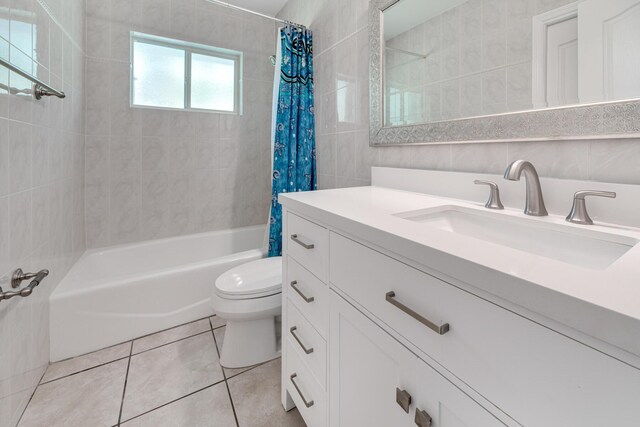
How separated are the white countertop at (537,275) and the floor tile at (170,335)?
59.9 inches

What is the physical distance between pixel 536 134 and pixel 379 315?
29.3 inches

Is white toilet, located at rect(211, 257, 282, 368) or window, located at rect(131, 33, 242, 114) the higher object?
window, located at rect(131, 33, 242, 114)

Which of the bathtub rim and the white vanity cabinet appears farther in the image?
the bathtub rim

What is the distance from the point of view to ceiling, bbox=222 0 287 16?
2482mm

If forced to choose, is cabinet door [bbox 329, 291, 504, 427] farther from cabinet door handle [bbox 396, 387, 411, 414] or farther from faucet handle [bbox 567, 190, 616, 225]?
faucet handle [bbox 567, 190, 616, 225]

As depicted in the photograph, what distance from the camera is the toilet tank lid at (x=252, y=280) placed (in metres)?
1.45

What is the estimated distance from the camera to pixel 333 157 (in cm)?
201

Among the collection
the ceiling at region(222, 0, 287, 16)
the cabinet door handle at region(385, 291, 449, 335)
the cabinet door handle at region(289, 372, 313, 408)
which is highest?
the ceiling at region(222, 0, 287, 16)

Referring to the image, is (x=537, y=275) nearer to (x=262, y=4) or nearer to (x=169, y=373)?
(x=169, y=373)

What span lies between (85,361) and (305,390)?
4.22ft

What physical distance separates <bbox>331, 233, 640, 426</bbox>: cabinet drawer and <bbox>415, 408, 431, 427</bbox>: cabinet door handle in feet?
0.38

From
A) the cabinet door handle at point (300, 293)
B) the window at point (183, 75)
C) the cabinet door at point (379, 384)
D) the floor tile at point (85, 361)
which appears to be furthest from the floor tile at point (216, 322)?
the window at point (183, 75)

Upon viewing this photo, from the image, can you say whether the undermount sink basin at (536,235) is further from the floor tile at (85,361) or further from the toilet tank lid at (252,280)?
the floor tile at (85,361)

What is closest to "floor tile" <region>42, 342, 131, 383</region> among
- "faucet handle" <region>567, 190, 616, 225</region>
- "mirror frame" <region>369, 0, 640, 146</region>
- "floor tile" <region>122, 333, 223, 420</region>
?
"floor tile" <region>122, 333, 223, 420</region>
